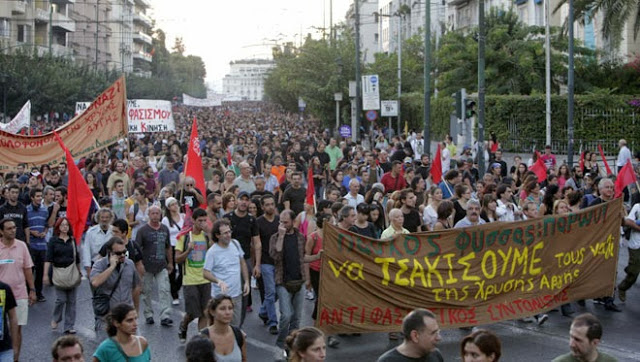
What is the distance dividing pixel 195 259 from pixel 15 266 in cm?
187

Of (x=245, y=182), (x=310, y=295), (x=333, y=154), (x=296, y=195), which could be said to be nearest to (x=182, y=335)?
(x=310, y=295)

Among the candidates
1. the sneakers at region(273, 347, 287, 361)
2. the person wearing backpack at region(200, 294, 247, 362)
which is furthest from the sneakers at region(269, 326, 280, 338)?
the person wearing backpack at region(200, 294, 247, 362)

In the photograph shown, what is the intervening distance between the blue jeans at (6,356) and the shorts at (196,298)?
9.37 ft

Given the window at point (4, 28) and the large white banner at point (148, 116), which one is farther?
the window at point (4, 28)

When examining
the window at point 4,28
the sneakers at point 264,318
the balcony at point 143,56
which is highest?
the balcony at point 143,56

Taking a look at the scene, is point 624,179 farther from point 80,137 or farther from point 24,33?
point 24,33

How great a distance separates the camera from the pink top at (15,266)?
9188mm

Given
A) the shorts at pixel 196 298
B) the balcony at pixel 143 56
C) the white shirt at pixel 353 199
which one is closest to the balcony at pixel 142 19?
the balcony at pixel 143 56

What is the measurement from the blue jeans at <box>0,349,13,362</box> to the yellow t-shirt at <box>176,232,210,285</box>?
118 inches

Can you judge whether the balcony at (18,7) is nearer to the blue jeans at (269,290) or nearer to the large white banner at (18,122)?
the large white banner at (18,122)

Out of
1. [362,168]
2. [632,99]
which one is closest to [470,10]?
[632,99]

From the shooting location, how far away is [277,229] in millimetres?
10969

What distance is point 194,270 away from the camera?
10.2 metres

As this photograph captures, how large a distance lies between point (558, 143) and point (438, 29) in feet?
101
